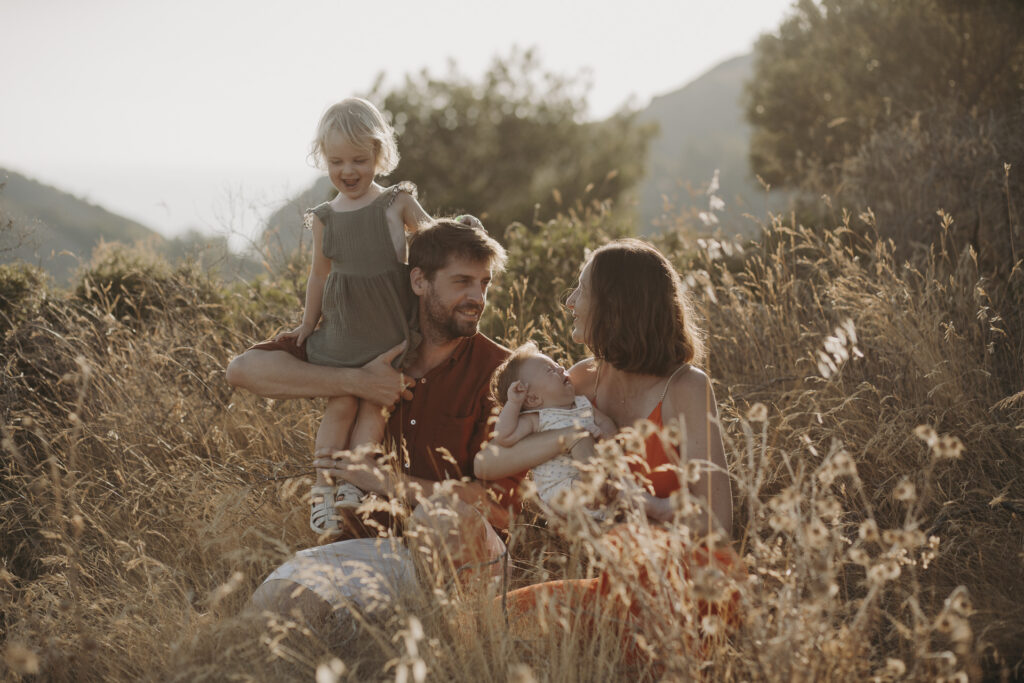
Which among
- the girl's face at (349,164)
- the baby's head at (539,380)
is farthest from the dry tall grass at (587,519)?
the girl's face at (349,164)

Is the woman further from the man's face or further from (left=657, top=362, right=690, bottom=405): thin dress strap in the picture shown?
the man's face

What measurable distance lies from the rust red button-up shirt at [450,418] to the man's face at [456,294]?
167 mm

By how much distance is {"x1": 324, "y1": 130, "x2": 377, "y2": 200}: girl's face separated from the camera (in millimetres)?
3393

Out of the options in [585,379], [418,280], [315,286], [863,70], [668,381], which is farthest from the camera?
[863,70]

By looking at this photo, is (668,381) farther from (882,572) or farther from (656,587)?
(882,572)

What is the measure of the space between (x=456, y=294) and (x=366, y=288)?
0.44m

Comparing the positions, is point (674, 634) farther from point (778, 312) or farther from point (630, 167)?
point (630, 167)

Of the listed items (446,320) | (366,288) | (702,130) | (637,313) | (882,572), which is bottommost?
(882,572)

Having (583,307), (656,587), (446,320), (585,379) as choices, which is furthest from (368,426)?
(656,587)

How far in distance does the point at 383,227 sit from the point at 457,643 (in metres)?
1.88

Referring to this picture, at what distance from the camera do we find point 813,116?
1758 centimetres

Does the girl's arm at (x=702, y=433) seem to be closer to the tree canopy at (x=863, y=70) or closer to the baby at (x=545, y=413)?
the baby at (x=545, y=413)

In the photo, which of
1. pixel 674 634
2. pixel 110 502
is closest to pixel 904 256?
pixel 674 634

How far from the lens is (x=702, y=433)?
265 cm
